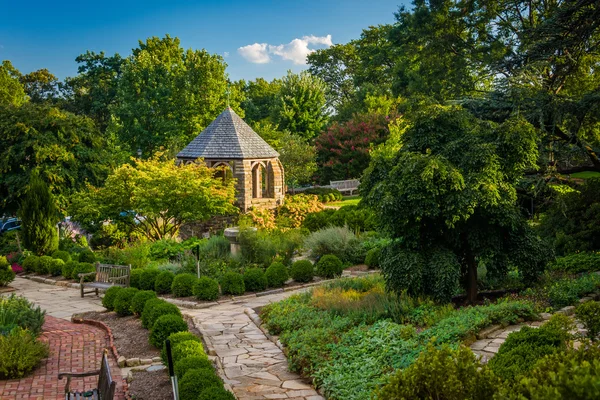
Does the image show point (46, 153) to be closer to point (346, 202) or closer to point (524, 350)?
point (346, 202)

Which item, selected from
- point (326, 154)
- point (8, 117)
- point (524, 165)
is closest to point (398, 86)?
point (326, 154)

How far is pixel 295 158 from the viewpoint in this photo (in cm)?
3422

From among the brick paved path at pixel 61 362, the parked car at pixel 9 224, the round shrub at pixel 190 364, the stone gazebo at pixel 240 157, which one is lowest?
the brick paved path at pixel 61 362

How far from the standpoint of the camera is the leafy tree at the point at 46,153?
21.0 m

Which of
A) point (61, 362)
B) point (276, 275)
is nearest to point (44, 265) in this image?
point (276, 275)

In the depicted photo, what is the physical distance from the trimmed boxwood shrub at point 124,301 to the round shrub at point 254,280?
9.39 ft

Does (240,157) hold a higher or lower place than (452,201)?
higher

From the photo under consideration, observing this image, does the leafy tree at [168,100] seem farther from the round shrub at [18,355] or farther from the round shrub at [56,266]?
the round shrub at [18,355]

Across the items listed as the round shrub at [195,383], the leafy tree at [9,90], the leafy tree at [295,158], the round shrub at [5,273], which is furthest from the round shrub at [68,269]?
the leafy tree at [9,90]

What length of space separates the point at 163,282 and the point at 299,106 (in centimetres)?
2810

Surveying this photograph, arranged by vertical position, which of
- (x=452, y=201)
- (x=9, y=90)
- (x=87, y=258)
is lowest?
(x=87, y=258)

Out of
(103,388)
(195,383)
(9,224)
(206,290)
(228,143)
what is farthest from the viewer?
(9,224)

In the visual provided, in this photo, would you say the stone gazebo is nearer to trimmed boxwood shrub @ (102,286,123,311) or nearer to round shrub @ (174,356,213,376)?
trimmed boxwood shrub @ (102,286,123,311)

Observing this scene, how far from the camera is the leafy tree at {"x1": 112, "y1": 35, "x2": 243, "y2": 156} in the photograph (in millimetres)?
37406
